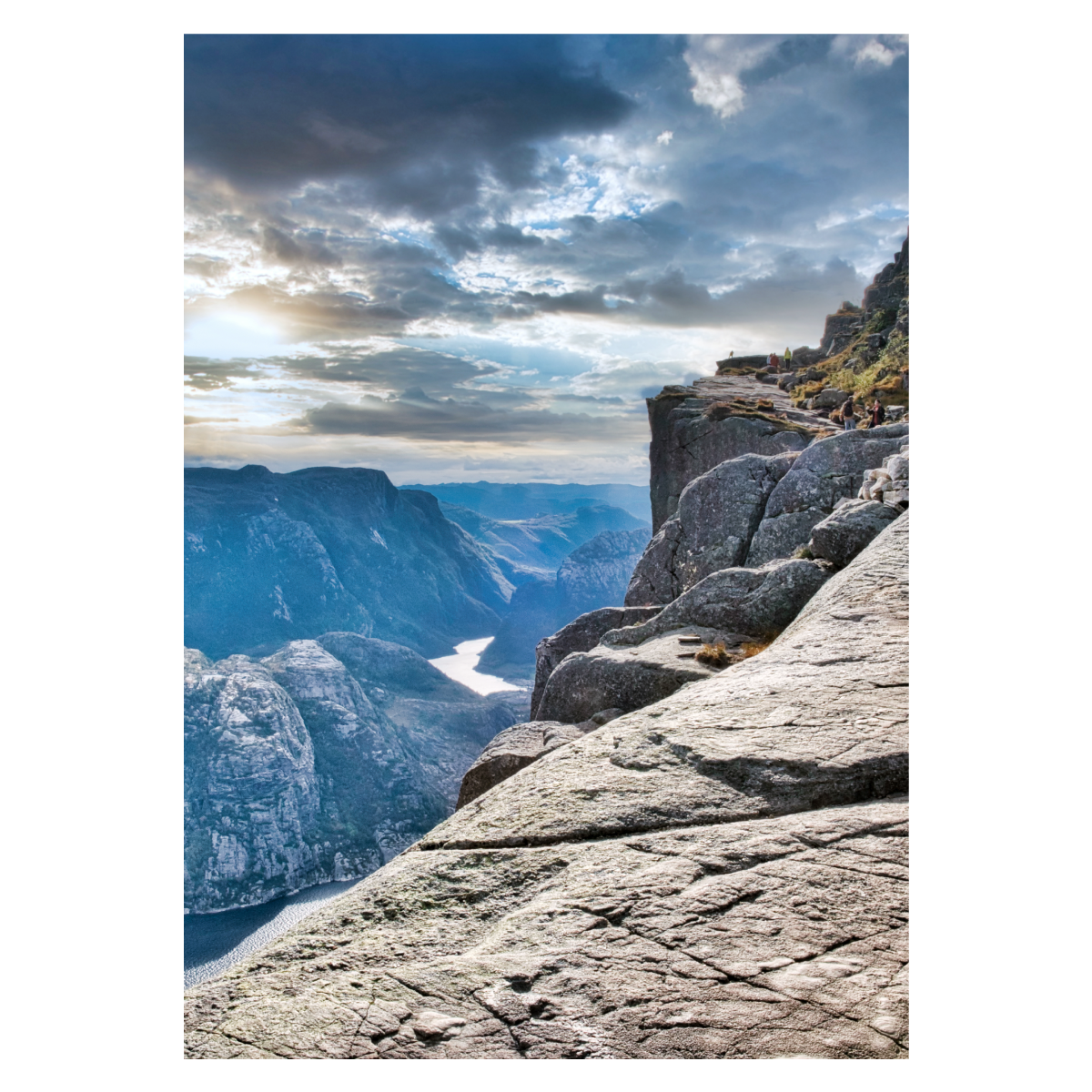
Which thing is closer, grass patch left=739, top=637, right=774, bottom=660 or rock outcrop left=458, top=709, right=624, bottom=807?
rock outcrop left=458, top=709, right=624, bottom=807

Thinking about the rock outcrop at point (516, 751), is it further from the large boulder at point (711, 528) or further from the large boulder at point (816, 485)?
the large boulder at point (711, 528)

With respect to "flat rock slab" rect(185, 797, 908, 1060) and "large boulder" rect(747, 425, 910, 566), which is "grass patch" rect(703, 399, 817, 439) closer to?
"large boulder" rect(747, 425, 910, 566)

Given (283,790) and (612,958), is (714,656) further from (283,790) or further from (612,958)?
(283,790)

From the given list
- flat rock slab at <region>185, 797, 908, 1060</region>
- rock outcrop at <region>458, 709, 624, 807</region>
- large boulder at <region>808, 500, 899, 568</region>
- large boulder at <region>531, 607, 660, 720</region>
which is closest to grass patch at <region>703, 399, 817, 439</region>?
large boulder at <region>531, 607, 660, 720</region>

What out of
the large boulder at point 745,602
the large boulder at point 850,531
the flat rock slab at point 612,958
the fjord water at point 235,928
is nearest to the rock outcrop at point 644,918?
the flat rock slab at point 612,958
